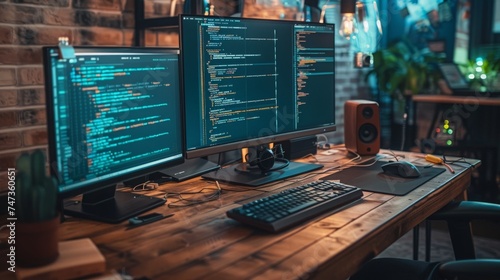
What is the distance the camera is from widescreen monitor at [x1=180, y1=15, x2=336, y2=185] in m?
1.68

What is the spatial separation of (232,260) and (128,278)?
0.22 m

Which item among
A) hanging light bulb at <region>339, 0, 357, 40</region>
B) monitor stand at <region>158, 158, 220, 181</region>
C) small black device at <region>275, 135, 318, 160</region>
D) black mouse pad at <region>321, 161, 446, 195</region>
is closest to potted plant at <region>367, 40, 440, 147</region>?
hanging light bulb at <region>339, 0, 357, 40</region>

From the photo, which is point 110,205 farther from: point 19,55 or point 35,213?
point 19,55

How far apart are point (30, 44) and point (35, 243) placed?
39.2 inches

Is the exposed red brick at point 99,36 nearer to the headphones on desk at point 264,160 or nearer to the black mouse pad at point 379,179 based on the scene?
the headphones on desk at point 264,160

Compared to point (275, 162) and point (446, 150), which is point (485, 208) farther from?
point (446, 150)

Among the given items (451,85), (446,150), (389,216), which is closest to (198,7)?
(389,216)

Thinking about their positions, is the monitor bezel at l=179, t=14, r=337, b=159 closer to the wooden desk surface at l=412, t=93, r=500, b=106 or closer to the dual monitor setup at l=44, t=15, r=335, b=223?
the dual monitor setup at l=44, t=15, r=335, b=223

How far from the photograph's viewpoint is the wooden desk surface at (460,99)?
4016 millimetres

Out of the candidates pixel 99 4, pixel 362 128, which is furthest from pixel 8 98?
pixel 362 128

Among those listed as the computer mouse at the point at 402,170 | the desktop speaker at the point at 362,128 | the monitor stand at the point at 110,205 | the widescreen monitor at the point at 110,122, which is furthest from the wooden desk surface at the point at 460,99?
the monitor stand at the point at 110,205

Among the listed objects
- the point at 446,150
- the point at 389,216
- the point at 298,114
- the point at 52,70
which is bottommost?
the point at 446,150

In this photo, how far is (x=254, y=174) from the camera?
1.88 m

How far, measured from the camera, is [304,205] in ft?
4.65
